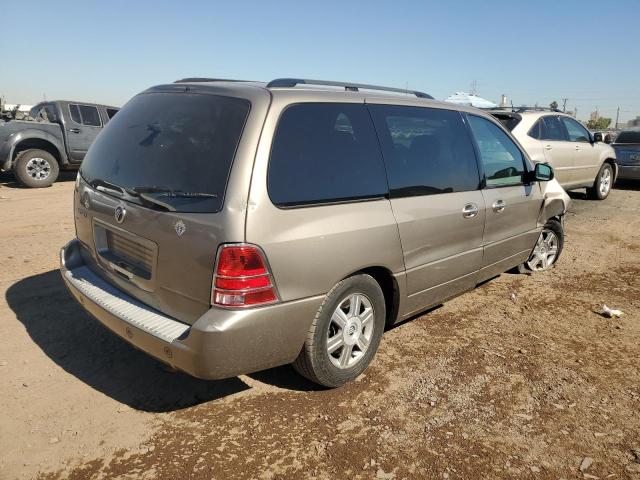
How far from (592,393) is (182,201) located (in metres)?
2.84

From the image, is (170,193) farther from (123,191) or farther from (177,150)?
(123,191)

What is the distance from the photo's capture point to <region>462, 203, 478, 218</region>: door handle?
12.4 feet

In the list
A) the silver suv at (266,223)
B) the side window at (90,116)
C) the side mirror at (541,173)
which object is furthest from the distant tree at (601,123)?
the silver suv at (266,223)

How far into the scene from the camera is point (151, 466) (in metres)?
2.43

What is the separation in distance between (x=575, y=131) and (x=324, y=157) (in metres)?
8.64

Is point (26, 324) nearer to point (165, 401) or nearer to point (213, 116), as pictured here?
point (165, 401)

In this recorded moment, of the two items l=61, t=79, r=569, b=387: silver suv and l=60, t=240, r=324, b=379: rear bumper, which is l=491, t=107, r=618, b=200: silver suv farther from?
l=60, t=240, r=324, b=379: rear bumper

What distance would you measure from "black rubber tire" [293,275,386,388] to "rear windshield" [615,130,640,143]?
11.6 meters

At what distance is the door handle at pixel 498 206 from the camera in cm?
416

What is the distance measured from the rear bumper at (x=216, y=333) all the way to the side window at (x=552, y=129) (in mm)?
7586

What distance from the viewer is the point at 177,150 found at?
2.66 meters

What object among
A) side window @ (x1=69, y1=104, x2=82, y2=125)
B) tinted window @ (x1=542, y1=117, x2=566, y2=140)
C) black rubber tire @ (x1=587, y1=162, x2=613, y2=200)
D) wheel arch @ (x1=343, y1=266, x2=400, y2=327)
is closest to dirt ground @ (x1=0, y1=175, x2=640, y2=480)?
wheel arch @ (x1=343, y1=266, x2=400, y2=327)

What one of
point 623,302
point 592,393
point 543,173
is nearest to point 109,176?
point 592,393

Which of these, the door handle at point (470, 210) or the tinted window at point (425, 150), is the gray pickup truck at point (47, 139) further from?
the door handle at point (470, 210)
